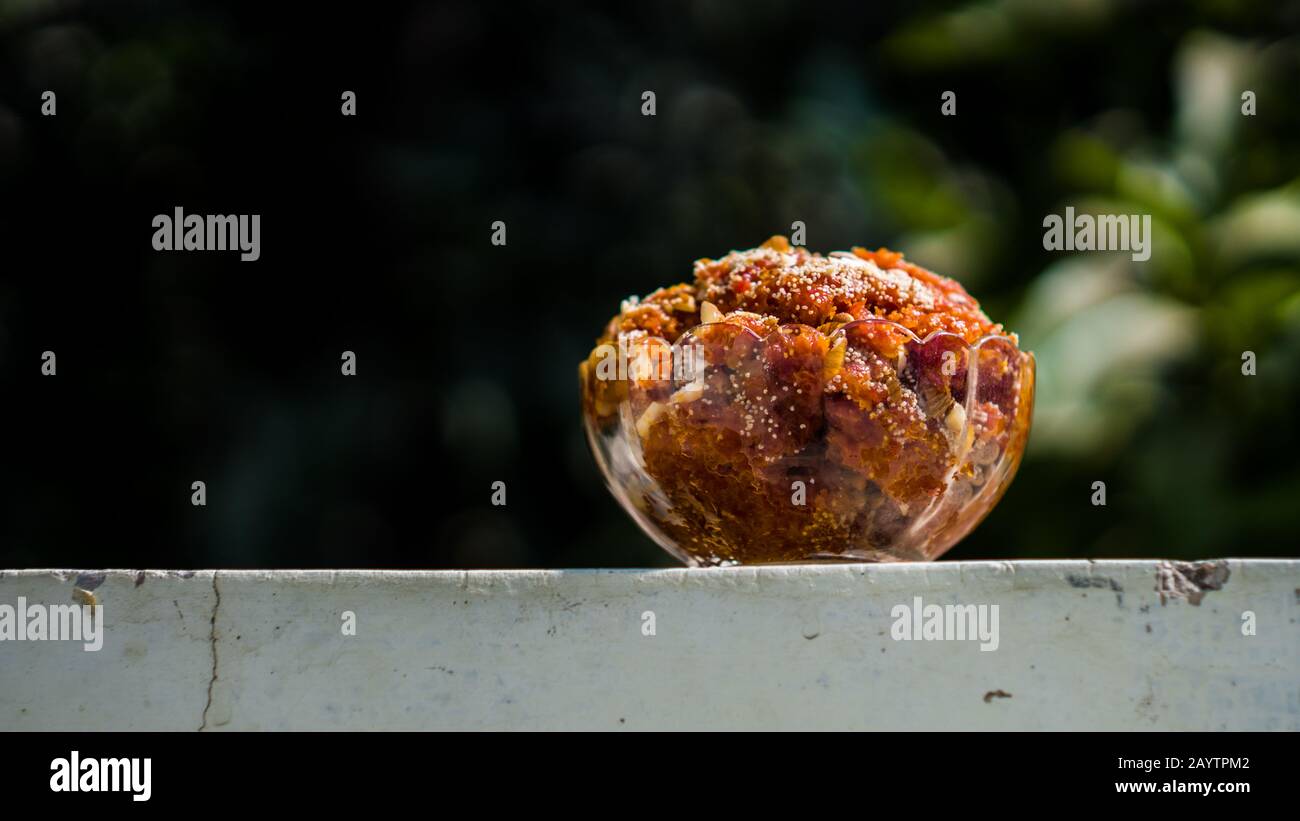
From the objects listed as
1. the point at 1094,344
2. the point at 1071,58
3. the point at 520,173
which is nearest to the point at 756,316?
the point at 1094,344

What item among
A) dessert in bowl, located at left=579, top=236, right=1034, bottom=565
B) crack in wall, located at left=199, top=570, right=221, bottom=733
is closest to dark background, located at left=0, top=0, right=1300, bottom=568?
dessert in bowl, located at left=579, top=236, right=1034, bottom=565

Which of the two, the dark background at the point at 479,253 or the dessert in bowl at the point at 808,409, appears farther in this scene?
the dark background at the point at 479,253

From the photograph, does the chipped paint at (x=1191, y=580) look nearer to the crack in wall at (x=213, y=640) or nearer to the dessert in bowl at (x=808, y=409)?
the dessert in bowl at (x=808, y=409)

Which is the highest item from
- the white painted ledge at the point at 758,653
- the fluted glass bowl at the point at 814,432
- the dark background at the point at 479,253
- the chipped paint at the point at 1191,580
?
the dark background at the point at 479,253

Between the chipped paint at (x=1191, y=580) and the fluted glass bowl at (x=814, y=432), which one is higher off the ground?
the fluted glass bowl at (x=814, y=432)

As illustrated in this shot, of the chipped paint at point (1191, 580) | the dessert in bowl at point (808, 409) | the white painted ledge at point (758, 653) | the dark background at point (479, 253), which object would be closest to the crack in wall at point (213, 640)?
the white painted ledge at point (758, 653)

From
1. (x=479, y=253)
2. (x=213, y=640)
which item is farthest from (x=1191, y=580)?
(x=479, y=253)
